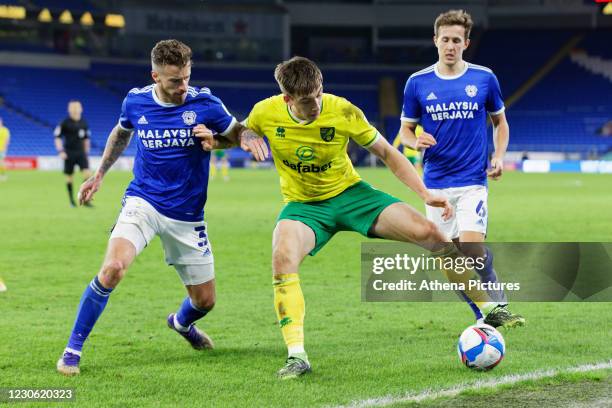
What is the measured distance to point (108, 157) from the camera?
22.2 feet

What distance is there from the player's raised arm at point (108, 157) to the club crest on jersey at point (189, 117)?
0.58m

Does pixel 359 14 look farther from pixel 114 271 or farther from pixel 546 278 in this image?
pixel 114 271

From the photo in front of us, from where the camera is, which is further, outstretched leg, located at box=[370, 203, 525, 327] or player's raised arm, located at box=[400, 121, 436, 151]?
player's raised arm, located at box=[400, 121, 436, 151]

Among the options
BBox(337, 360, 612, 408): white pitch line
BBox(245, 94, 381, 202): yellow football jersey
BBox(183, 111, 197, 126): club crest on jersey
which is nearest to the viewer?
BBox(337, 360, 612, 408): white pitch line

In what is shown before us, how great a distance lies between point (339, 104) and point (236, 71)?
58431 mm

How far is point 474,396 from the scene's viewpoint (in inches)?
202

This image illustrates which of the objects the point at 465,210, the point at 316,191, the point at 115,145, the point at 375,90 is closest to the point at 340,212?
the point at 316,191

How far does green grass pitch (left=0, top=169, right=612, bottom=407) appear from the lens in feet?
18.0

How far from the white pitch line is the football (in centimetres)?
18

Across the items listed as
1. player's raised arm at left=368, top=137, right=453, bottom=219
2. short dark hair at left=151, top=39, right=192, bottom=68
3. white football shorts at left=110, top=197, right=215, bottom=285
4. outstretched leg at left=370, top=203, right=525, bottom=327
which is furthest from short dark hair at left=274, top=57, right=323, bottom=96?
white football shorts at left=110, top=197, right=215, bottom=285

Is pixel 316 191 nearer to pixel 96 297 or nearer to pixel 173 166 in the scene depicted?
pixel 173 166

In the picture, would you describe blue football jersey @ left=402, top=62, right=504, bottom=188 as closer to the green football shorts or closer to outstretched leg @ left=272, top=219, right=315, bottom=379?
the green football shorts

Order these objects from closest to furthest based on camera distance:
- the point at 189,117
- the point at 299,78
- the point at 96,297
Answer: the point at 299,78 < the point at 96,297 < the point at 189,117
